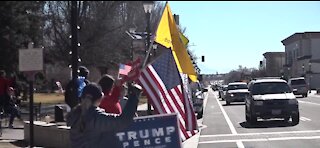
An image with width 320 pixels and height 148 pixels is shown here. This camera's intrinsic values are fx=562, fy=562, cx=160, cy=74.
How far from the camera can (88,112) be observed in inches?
224

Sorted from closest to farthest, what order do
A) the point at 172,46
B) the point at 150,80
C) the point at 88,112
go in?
the point at 88,112 → the point at 150,80 → the point at 172,46

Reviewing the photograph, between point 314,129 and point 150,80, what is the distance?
37.8 ft

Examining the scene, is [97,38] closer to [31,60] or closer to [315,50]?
[31,60]

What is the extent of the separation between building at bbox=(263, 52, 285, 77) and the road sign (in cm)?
10272

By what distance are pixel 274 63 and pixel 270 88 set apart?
96.8 metres

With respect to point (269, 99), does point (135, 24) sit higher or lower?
higher

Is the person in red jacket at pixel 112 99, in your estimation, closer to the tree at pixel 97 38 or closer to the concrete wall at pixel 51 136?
the concrete wall at pixel 51 136

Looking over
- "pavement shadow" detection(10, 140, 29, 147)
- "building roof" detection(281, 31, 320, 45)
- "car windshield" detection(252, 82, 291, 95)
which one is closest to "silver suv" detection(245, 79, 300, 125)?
"car windshield" detection(252, 82, 291, 95)

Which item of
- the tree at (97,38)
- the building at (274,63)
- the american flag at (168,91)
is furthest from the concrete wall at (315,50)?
the american flag at (168,91)

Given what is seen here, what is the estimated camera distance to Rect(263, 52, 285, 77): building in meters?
113

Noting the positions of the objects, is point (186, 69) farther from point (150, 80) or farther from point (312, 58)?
point (312, 58)

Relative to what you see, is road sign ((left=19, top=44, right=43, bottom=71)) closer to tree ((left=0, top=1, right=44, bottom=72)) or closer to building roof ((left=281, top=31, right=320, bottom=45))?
tree ((left=0, top=1, right=44, bottom=72))

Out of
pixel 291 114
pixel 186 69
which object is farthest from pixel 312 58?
pixel 186 69

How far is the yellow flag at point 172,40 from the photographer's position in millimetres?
9617
